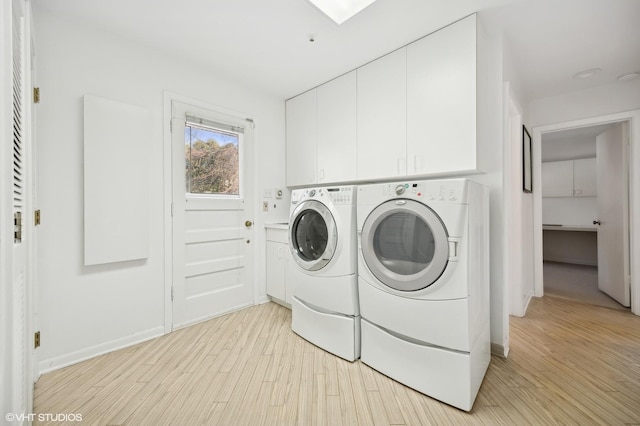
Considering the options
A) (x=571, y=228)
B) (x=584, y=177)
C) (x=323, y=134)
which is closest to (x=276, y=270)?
(x=323, y=134)

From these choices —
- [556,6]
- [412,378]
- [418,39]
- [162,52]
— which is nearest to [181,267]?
[162,52]

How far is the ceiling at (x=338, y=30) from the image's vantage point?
5.64ft

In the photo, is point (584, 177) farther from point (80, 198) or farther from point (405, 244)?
point (80, 198)

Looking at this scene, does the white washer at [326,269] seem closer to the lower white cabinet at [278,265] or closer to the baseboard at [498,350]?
the lower white cabinet at [278,265]

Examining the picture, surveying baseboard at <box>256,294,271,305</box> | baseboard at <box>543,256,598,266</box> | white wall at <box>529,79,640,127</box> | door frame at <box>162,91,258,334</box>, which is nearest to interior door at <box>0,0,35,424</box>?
door frame at <box>162,91,258,334</box>

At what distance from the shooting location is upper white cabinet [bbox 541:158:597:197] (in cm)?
479

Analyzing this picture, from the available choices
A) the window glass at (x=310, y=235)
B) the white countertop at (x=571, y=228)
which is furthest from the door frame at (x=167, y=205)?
the white countertop at (x=571, y=228)

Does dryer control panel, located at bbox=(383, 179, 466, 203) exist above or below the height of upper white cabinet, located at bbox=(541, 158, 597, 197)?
below

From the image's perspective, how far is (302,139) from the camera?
3.00m

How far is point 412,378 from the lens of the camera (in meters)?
1.54

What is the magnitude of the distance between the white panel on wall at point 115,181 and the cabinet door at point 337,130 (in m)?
1.56

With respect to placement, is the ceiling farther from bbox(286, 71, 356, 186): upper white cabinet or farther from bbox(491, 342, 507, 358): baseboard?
bbox(491, 342, 507, 358): baseboard

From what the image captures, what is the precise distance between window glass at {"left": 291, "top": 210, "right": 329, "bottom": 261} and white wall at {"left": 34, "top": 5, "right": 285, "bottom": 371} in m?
1.13

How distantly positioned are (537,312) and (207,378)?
122 inches
